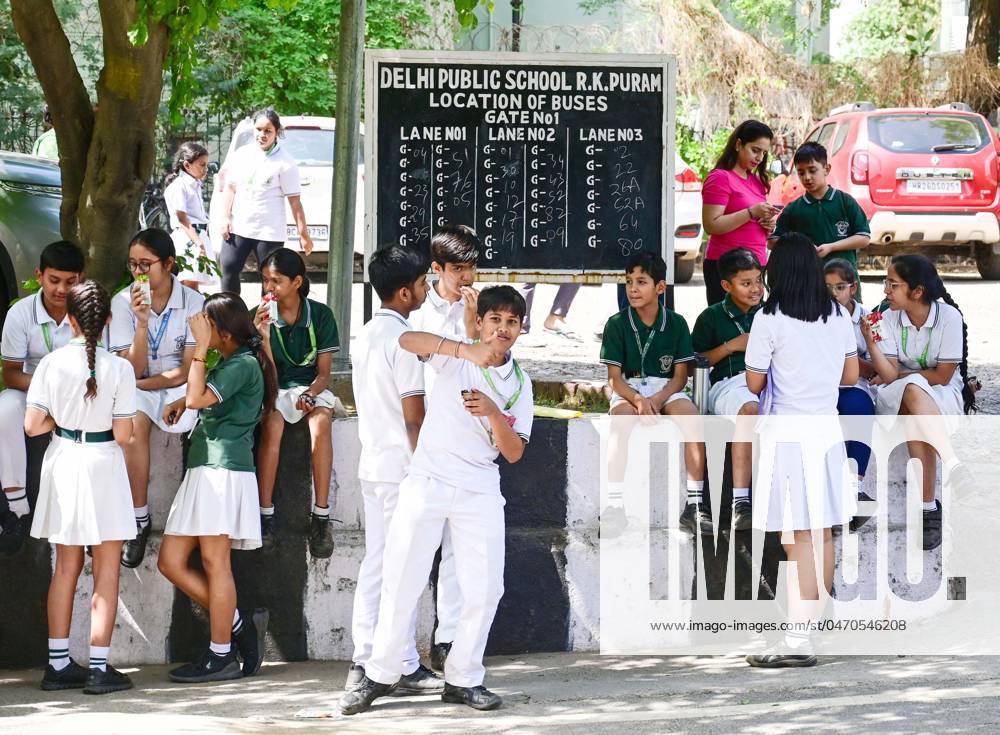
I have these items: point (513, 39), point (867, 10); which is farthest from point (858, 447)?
point (867, 10)

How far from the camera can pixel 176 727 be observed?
5906 millimetres

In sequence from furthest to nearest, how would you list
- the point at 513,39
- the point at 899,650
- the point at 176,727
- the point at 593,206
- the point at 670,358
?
1. the point at 513,39
2. the point at 593,206
3. the point at 670,358
4. the point at 899,650
5. the point at 176,727

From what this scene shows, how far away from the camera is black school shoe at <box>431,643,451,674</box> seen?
6.72 metres

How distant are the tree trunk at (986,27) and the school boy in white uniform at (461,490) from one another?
54.2 ft

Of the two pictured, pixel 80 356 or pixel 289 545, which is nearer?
pixel 80 356

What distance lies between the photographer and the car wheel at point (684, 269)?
17.0m

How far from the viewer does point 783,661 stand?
→ 6766 millimetres

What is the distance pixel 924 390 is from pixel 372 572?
2.93 meters

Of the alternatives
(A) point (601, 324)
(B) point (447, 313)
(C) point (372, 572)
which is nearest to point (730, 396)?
(B) point (447, 313)

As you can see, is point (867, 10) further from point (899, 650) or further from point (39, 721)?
point (39, 721)

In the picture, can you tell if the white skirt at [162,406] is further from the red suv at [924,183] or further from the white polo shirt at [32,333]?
the red suv at [924,183]

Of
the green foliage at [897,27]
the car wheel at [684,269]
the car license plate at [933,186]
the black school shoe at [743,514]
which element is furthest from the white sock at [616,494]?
the green foliage at [897,27]

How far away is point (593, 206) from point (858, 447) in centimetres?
237

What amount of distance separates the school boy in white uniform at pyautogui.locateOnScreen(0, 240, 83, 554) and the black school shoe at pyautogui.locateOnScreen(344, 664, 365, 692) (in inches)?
71.6
